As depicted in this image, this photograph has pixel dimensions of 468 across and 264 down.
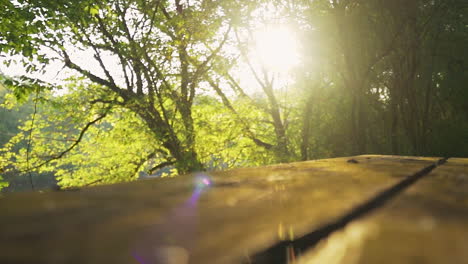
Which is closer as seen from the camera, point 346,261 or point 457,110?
point 346,261

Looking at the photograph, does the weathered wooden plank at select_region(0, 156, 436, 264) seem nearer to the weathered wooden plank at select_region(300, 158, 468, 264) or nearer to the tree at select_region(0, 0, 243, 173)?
the weathered wooden plank at select_region(300, 158, 468, 264)

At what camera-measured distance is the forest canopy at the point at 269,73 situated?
6.70m

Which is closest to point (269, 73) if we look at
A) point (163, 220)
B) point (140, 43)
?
point (140, 43)

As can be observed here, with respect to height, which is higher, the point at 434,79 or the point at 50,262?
the point at 434,79

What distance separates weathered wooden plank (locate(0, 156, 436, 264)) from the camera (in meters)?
0.40

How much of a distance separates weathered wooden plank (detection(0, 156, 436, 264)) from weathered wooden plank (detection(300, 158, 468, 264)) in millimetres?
58

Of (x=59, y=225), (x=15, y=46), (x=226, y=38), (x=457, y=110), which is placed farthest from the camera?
(x=226, y=38)

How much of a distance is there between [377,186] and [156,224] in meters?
0.63

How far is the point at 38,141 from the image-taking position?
1365 cm

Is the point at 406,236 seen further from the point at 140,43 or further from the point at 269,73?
the point at 269,73

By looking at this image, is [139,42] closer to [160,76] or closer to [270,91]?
[160,76]

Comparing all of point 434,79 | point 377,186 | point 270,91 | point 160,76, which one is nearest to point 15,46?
point 160,76

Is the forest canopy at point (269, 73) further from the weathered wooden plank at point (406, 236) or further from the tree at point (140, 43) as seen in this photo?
the weathered wooden plank at point (406, 236)

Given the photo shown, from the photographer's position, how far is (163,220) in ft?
1.78
